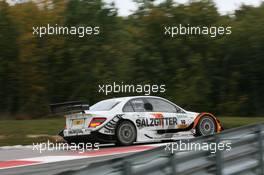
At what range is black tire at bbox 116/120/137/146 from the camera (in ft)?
46.3

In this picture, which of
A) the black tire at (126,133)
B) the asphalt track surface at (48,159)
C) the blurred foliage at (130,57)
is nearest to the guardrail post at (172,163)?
the asphalt track surface at (48,159)

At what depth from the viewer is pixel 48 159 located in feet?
37.6

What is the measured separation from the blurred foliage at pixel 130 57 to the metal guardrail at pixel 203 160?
69.5 feet

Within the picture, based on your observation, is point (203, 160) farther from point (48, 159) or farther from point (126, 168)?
point (48, 159)

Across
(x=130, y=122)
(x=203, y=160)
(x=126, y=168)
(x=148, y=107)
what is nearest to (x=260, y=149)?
(x=203, y=160)

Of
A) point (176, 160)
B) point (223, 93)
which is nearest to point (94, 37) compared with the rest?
point (223, 93)

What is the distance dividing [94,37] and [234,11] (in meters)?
11.2

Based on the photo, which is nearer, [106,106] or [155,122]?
[106,106]

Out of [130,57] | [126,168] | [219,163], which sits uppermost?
[130,57]

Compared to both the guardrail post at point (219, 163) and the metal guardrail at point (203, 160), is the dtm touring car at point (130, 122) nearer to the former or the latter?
the metal guardrail at point (203, 160)

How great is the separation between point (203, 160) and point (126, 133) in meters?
7.31

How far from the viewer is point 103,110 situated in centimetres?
1442

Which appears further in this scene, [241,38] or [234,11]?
[234,11]

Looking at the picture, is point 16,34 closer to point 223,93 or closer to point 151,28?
point 151,28
